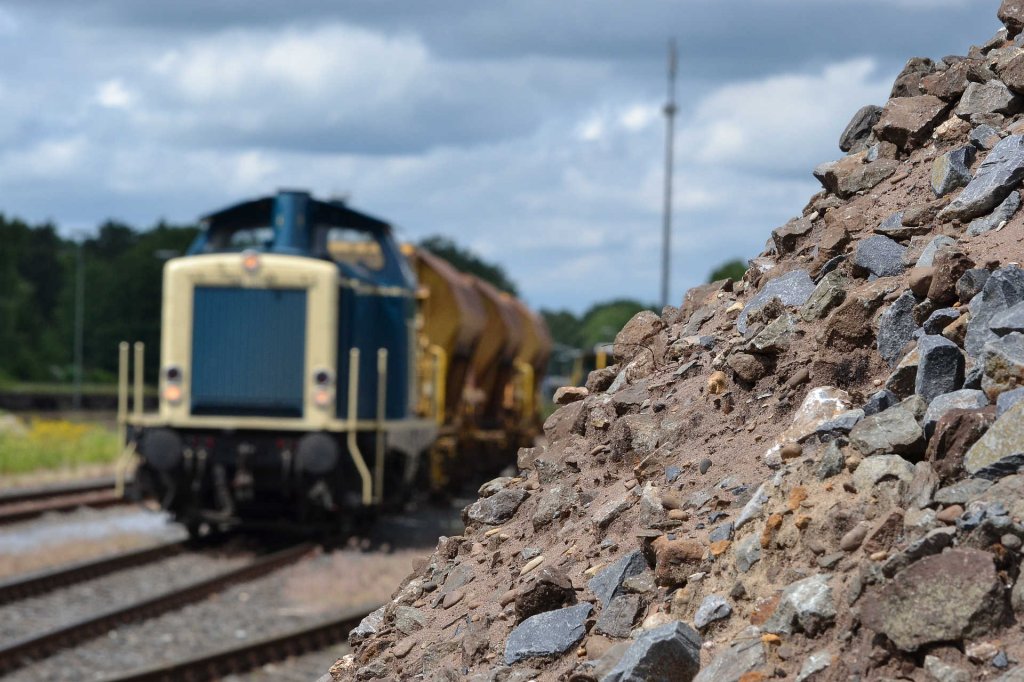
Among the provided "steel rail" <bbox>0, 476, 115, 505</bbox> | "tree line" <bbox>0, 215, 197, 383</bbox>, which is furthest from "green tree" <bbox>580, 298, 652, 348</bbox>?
"tree line" <bbox>0, 215, 197, 383</bbox>

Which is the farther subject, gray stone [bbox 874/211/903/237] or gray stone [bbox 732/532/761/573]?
gray stone [bbox 874/211/903/237]

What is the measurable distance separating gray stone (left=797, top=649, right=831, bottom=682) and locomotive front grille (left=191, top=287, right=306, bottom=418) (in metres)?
13.1

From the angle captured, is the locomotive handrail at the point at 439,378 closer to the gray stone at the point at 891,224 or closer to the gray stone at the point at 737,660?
the gray stone at the point at 891,224

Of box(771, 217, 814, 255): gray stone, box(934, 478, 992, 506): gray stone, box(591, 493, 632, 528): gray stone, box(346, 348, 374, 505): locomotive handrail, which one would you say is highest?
box(771, 217, 814, 255): gray stone

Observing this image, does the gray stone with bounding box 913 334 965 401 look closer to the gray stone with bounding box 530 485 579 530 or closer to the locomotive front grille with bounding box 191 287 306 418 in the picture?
the gray stone with bounding box 530 485 579 530

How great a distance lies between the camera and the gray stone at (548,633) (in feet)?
12.3

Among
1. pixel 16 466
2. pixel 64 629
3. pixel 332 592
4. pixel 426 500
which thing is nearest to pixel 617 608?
pixel 64 629

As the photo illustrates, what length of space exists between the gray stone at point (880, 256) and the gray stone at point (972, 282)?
1.33 ft

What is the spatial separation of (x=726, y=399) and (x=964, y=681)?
1.58m

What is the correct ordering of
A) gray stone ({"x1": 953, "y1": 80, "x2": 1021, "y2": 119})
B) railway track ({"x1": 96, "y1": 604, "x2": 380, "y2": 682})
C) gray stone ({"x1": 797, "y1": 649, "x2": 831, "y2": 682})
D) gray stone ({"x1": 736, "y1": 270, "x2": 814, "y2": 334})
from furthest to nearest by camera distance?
railway track ({"x1": 96, "y1": 604, "x2": 380, "y2": 682}), gray stone ({"x1": 953, "y1": 80, "x2": 1021, "y2": 119}), gray stone ({"x1": 736, "y1": 270, "x2": 814, "y2": 334}), gray stone ({"x1": 797, "y1": 649, "x2": 831, "y2": 682})

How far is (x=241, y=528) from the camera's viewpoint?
18.0 meters

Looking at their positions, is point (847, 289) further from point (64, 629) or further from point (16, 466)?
point (16, 466)

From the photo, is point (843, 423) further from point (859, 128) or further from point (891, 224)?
point (859, 128)

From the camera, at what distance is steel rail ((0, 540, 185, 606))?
12828 mm
